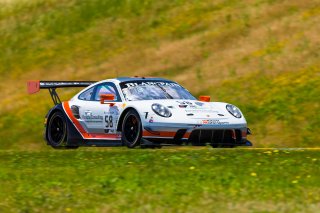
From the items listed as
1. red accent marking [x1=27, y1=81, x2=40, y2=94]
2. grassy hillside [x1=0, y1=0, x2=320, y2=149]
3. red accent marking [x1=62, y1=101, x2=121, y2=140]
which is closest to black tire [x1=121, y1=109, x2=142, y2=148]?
red accent marking [x1=62, y1=101, x2=121, y2=140]

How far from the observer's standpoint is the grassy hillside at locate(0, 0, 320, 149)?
83.4 ft

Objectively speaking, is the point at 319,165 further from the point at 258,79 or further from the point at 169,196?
the point at 258,79

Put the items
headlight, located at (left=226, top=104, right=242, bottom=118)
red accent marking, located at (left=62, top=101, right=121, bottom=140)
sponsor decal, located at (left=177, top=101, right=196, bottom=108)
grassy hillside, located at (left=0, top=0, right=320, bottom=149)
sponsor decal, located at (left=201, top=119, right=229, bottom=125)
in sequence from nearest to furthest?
sponsor decal, located at (left=201, top=119, right=229, bottom=125) → sponsor decal, located at (left=177, top=101, right=196, bottom=108) → headlight, located at (left=226, top=104, right=242, bottom=118) → red accent marking, located at (left=62, top=101, right=121, bottom=140) → grassy hillside, located at (left=0, top=0, right=320, bottom=149)

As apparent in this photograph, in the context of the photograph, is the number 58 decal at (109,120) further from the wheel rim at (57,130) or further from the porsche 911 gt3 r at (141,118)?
the wheel rim at (57,130)

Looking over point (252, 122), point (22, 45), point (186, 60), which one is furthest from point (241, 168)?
point (22, 45)

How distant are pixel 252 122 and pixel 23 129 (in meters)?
7.60

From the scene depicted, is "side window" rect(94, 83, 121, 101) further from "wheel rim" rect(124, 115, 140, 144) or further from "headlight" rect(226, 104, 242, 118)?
"headlight" rect(226, 104, 242, 118)

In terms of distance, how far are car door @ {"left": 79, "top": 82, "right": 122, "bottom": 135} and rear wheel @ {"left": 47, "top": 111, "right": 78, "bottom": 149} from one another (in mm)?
659

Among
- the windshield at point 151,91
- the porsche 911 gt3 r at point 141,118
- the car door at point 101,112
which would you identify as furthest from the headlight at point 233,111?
the car door at point 101,112

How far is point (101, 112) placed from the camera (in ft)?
57.1

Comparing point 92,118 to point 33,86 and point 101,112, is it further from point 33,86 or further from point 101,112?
point 33,86

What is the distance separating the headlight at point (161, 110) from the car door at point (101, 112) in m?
0.95

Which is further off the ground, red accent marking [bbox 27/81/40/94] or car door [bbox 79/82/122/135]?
red accent marking [bbox 27/81/40/94]

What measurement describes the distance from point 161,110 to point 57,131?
3.27 metres
